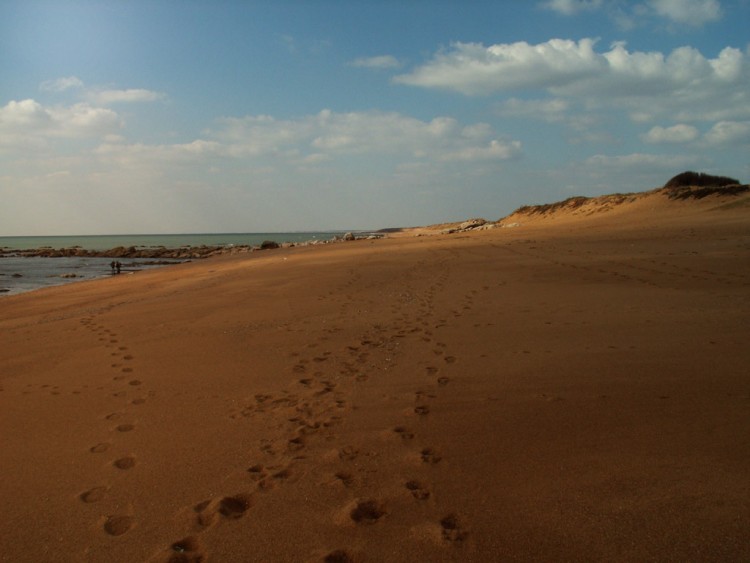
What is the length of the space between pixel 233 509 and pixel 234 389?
6.81 feet

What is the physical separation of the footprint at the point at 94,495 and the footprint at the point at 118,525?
0.27m

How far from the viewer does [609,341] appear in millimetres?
5637

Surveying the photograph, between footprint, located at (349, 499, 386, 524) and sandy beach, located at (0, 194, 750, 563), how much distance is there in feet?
0.04

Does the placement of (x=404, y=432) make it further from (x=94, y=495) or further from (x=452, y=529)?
(x=94, y=495)

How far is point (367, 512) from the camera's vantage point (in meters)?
2.70

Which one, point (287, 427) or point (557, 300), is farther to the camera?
point (557, 300)

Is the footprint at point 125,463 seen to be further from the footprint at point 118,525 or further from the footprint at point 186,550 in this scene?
the footprint at point 186,550

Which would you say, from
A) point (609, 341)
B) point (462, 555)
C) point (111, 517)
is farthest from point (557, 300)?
point (111, 517)

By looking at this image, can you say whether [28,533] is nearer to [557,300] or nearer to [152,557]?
[152,557]

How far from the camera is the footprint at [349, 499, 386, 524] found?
263cm

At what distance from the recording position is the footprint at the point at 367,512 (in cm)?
263

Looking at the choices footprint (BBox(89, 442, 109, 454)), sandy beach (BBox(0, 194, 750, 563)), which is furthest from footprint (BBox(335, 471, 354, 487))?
footprint (BBox(89, 442, 109, 454))

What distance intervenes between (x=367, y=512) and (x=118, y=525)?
137 centimetres

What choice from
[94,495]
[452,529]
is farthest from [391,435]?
[94,495]
